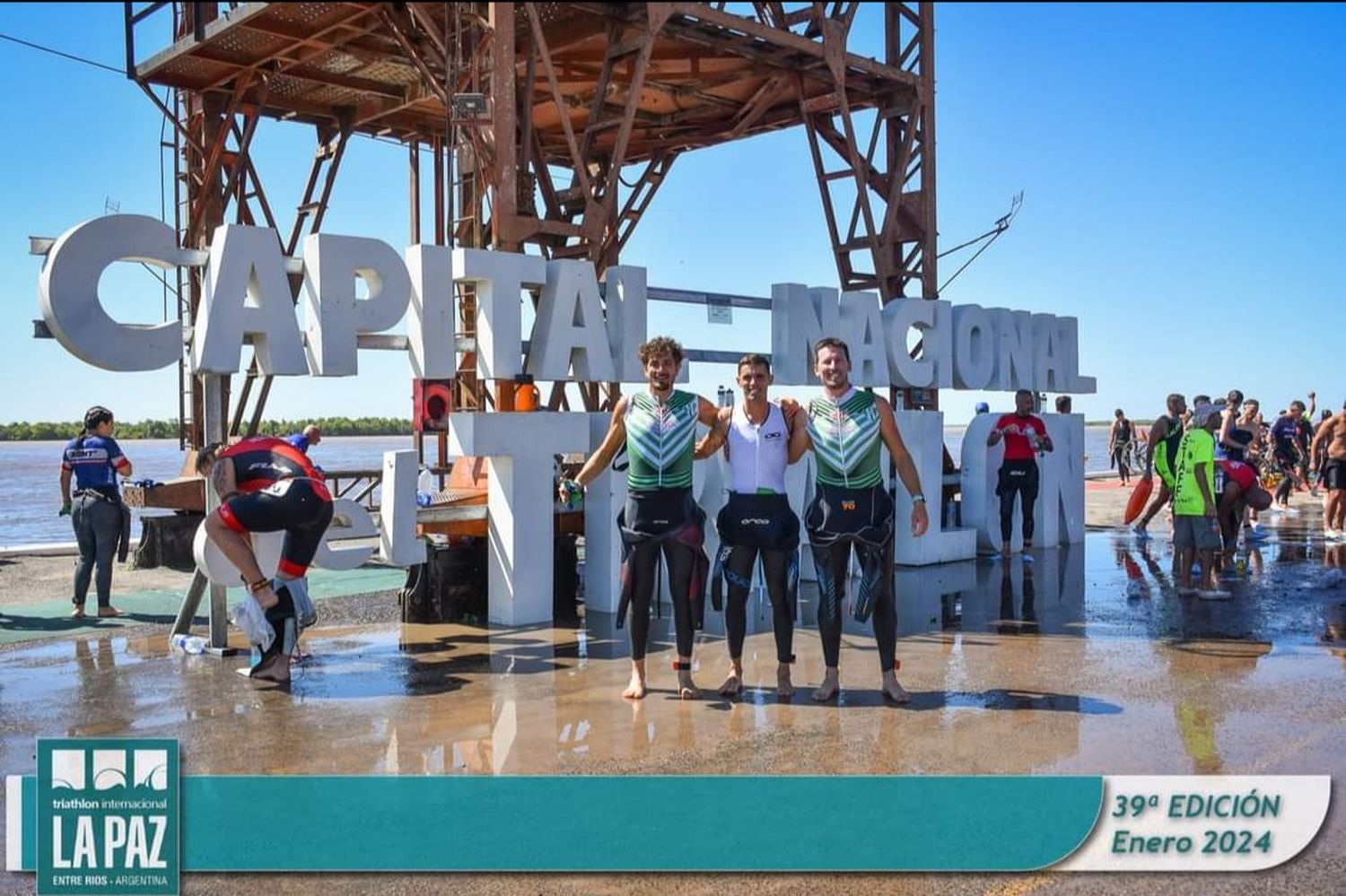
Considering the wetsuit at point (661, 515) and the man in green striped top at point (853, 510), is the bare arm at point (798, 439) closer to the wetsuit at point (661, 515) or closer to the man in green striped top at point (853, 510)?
the man in green striped top at point (853, 510)

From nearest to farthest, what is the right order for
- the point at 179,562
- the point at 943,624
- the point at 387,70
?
the point at 943,624, the point at 179,562, the point at 387,70

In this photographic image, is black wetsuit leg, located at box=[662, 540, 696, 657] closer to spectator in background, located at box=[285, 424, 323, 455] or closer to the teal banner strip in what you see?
the teal banner strip

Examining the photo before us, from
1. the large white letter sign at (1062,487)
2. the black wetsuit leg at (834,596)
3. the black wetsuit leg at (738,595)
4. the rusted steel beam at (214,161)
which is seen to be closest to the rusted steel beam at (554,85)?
the rusted steel beam at (214,161)

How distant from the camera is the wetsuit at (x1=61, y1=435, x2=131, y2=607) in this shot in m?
9.87

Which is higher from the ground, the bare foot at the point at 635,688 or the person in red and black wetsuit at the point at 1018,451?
the person in red and black wetsuit at the point at 1018,451

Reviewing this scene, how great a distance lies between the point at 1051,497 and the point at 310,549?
32.8 ft

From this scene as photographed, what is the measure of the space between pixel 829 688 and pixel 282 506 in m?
3.60

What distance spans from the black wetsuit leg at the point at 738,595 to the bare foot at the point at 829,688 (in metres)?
0.53

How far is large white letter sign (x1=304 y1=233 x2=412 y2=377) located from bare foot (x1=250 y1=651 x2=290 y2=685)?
7.37ft

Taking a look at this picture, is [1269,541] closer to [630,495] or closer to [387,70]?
[630,495]

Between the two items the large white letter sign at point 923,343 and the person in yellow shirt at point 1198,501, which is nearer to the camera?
the person in yellow shirt at point 1198,501

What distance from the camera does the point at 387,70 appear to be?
14461 millimetres

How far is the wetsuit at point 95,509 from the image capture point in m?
9.87

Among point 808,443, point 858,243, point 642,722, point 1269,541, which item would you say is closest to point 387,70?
point 858,243
